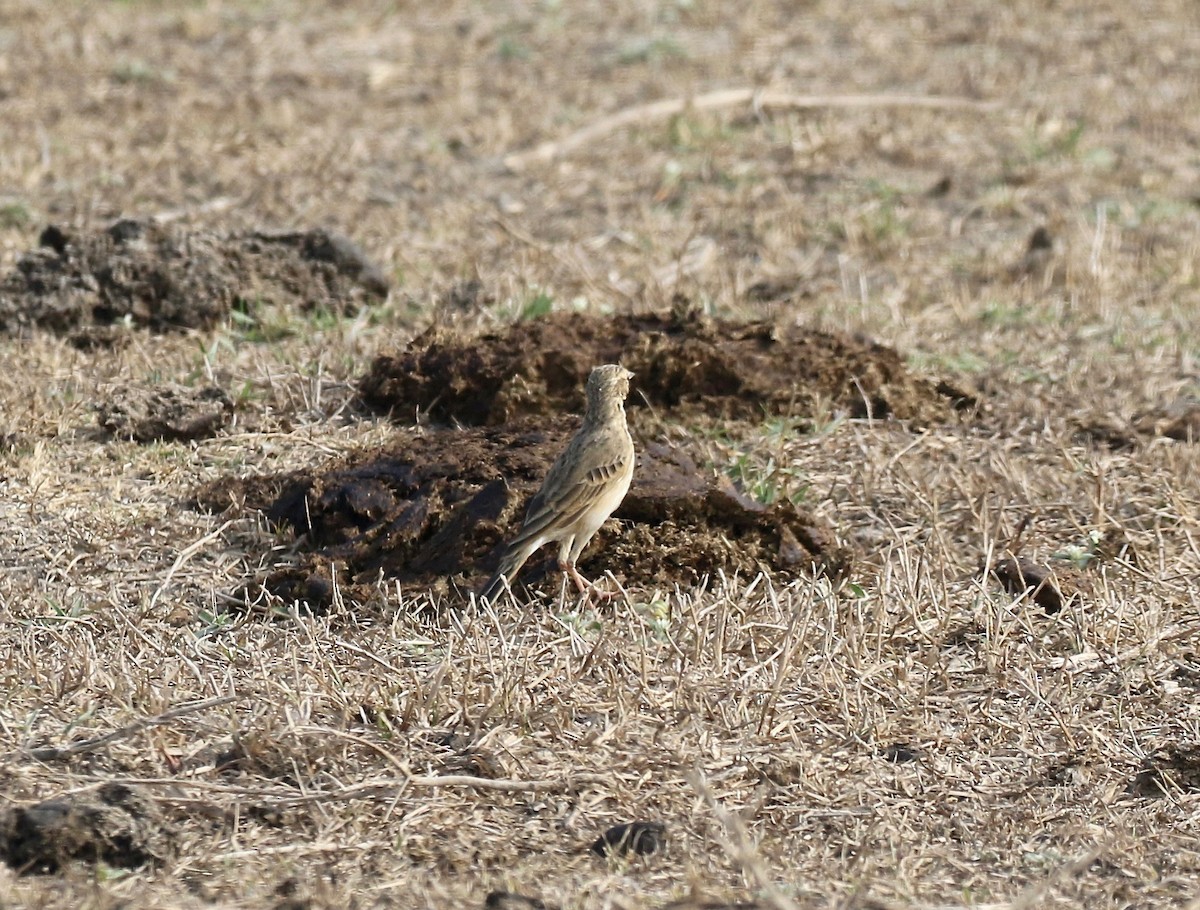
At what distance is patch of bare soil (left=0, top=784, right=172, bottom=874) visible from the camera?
478cm

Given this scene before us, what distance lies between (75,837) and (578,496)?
2.13m

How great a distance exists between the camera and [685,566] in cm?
685

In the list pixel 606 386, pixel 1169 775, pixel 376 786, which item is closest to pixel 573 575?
pixel 606 386

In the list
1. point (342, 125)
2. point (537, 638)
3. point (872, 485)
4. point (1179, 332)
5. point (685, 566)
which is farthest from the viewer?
point (342, 125)

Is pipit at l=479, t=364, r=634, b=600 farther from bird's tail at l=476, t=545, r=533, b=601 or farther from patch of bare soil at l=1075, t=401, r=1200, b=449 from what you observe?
patch of bare soil at l=1075, t=401, r=1200, b=449

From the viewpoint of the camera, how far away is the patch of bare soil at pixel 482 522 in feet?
22.3

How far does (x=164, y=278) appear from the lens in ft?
31.1

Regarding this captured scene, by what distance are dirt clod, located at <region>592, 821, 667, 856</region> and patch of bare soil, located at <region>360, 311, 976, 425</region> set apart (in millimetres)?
3255

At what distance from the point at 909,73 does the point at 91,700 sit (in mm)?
11532

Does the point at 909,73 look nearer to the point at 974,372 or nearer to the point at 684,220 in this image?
the point at 684,220

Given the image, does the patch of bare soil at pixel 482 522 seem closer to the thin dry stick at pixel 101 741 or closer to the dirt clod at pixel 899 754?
the dirt clod at pixel 899 754

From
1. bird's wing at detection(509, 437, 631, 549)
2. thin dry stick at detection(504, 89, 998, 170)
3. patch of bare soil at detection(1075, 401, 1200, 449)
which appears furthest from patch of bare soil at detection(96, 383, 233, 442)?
thin dry stick at detection(504, 89, 998, 170)

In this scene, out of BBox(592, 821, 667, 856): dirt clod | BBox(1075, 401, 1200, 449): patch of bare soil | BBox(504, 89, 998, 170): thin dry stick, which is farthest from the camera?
BBox(504, 89, 998, 170): thin dry stick

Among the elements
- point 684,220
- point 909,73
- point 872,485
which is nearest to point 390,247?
point 684,220
